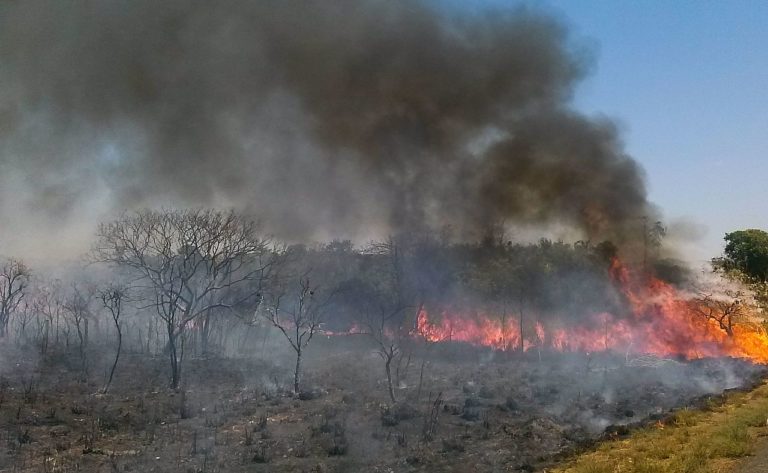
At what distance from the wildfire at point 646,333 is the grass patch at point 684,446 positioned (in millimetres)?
18367

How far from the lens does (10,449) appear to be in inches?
530

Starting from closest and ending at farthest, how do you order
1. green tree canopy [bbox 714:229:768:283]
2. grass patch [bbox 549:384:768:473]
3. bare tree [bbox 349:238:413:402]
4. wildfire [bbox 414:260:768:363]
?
grass patch [bbox 549:384:768:473] → wildfire [bbox 414:260:768:363] → green tree canopy [bbox 714:229:768:283] → bare tree [bbox 349:238:413:402]

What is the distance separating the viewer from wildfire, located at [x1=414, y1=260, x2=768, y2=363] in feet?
112

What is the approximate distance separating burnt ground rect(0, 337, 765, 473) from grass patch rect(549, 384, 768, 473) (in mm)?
994

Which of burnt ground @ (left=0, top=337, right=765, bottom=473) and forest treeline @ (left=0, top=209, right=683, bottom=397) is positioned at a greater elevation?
forest treeline @ (left=0, top=209, right=683, bottom=397)

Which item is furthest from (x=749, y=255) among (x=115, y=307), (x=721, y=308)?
(x=115, y=307)

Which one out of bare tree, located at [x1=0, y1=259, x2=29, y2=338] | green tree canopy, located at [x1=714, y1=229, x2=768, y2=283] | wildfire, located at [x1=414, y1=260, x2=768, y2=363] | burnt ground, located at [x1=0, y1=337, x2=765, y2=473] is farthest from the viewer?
green tree canopy, located at [x1=714, y1=229, x2=768, y2=283]

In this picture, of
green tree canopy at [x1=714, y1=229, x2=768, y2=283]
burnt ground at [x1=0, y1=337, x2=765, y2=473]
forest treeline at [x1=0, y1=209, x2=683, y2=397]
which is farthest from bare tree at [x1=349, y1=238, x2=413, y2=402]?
green tree canopy at [x1=714, y1=229, x2=768, y2=283]

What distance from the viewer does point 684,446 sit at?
12047mm

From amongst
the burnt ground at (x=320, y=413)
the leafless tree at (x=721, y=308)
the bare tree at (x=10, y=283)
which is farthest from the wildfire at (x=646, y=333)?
the bare tree at (x=10, y=283)

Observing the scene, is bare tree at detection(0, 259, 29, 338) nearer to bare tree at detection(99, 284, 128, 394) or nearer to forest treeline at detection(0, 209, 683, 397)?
forest treeline at detection(0, 209, 683, 397)

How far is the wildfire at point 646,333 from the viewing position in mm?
34188

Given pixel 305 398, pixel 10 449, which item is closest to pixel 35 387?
pixel 10 449

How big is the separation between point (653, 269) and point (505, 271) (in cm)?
1187
